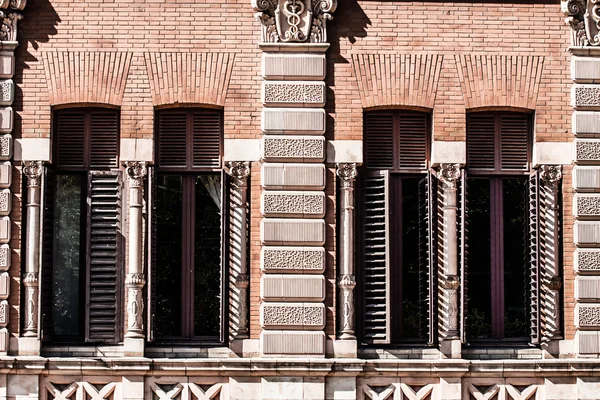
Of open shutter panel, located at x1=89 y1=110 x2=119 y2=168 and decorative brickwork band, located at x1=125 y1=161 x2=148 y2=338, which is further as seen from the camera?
open shutter panel, located at x1=89 y1=110 x2=119 y2=168

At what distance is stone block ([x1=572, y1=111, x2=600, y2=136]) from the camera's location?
15.8m

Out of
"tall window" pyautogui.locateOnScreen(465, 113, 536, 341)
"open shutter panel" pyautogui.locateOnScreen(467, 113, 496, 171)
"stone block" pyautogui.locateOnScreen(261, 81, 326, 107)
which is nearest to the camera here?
"stone block" pyautogui.locateOnScreen(261, 81, 326, 107)

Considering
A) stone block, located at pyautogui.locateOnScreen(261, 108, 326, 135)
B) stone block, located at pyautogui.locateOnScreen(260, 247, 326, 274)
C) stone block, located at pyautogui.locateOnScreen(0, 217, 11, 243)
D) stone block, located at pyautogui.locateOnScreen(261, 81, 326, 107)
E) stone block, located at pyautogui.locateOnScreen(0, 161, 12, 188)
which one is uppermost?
stone block, located at pyautogui.locateOnScreen(261, 81, 326, 107)

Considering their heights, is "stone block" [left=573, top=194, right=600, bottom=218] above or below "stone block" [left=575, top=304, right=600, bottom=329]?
Result: above

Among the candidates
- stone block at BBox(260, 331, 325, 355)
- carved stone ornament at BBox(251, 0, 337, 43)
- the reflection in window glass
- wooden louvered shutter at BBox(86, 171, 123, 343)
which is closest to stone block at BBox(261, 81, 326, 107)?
carved stone ornament at BBox(251, 0, 337, 43)

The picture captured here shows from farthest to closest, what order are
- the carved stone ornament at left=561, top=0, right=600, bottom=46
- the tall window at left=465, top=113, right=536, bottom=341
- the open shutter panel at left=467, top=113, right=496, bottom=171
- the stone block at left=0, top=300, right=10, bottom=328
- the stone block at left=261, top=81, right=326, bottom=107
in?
1. the open shutter panel at left=467, top=113, right=496, bottom=171
2. the tall window at left=465, top=113, right=536, bottom=341
3. the carved stone ornament at left=561, top=0, right=600, bottom=46
4. the stone block at left=261, top=81, right=326, bottom=107
5. the stone block at left=0, top=300, right=10, bottom=328

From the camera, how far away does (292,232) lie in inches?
605

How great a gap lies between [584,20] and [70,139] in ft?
25.7

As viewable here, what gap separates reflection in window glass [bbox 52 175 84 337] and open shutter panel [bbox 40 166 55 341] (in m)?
0.09

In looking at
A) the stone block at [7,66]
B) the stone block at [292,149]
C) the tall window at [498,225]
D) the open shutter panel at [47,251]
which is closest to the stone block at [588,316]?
the tall window at [498,225]

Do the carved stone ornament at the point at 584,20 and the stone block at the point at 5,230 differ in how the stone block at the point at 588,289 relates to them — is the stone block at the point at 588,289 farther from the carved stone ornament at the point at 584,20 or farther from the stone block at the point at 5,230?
the stone block at the point at 5,230

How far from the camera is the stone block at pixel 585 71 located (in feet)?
52.0

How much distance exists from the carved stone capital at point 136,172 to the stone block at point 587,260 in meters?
6.43

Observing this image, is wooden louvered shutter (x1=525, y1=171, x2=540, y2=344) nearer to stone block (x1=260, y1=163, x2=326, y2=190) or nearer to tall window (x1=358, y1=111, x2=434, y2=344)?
tall window (x1=358, y1=111, x2=434, y2=344)
